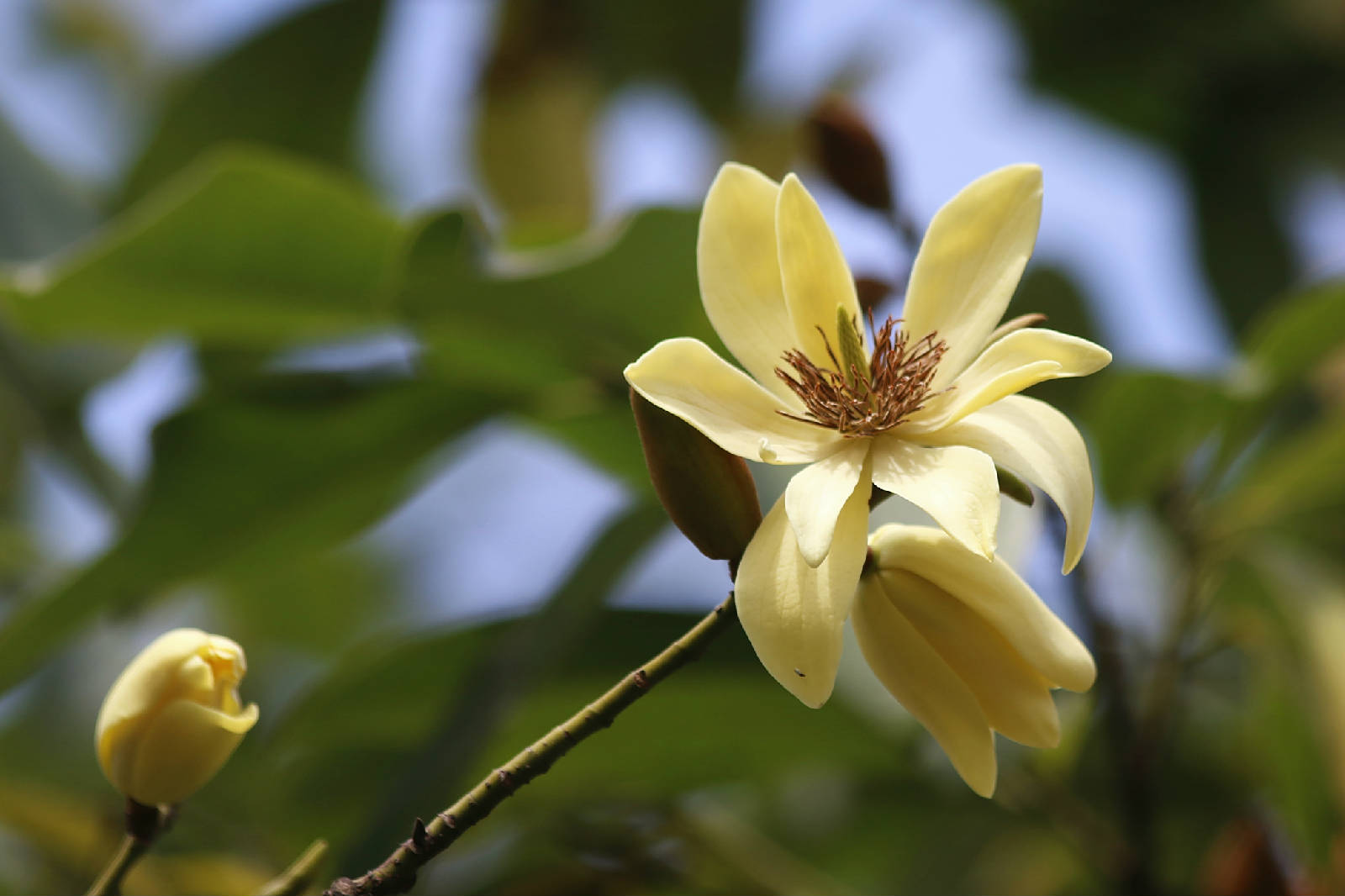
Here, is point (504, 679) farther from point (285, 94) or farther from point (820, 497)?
point (285, 94)

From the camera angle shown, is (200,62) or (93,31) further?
(93,31)

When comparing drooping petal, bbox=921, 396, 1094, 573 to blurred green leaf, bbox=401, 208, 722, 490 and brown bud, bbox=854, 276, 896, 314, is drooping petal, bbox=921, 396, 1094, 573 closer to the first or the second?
brown bud, bbox=854, 276, 896, 314

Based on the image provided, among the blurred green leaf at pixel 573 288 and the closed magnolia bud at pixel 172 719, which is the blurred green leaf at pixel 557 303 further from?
the closed magnolia bud at pixel 172 719

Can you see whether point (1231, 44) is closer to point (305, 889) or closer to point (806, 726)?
point (806, 726)

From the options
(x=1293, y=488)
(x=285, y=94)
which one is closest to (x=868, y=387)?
(x=1293, y=488)

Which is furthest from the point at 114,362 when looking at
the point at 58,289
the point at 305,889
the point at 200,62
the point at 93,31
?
the point at 93,31

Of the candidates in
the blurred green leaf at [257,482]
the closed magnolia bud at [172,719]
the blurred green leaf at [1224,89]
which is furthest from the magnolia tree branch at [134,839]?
the blurred green leaf at [1224,89]

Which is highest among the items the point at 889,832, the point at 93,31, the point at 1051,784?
the point at 93,31
